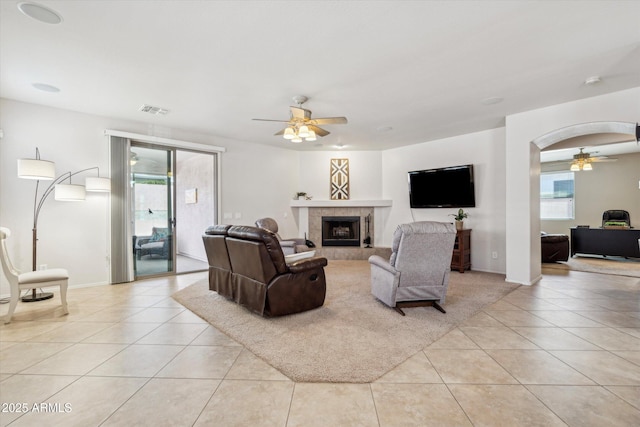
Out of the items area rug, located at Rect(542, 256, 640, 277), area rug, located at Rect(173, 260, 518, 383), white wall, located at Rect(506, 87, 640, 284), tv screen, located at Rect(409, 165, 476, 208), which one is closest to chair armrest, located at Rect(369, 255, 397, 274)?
area rug, located at Rect(173, 260, 518, 383)

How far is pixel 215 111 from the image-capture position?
4.56 metres

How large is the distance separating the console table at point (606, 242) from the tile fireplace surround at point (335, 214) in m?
5.04

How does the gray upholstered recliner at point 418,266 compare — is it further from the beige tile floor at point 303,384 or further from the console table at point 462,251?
the console table at point 462,251

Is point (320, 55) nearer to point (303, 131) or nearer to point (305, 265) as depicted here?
point (303, 131)

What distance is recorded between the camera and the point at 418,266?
3307mm

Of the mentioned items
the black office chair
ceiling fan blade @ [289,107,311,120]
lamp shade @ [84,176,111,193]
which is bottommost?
the black office chair

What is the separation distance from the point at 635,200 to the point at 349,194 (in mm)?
→ 8264

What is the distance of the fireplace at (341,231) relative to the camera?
744 cm

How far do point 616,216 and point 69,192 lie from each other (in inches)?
491

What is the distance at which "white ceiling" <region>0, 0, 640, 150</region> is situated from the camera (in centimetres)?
229

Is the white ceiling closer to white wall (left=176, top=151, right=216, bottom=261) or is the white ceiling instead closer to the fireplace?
white wall (left=176, top=151, right=216, bottom=261)

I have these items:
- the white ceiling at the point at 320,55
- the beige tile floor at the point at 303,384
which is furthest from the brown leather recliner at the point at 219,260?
the white ceiling at the point at 320,55

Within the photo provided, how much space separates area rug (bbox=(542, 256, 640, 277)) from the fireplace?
13.9 ft

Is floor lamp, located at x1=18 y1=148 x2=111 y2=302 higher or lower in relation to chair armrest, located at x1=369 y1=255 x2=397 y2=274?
higher
